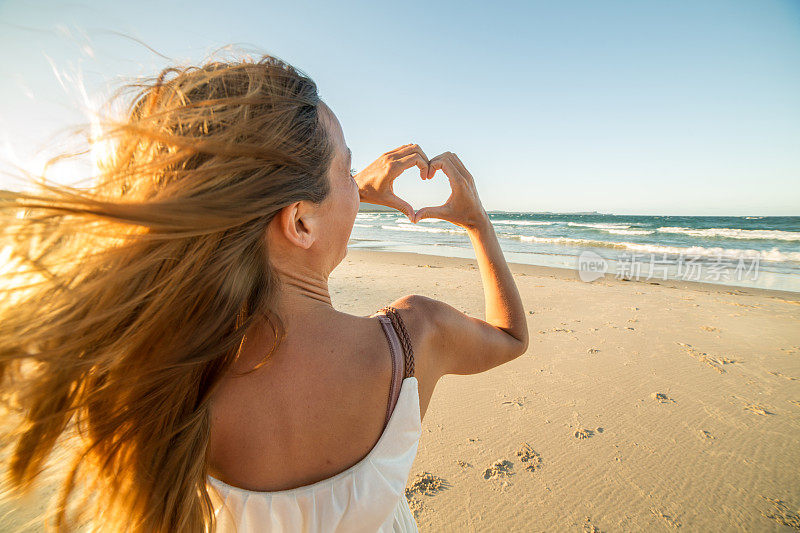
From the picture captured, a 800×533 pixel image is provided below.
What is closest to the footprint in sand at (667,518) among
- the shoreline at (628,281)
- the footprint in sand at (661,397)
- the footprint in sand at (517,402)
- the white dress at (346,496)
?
the footprint in sand at (517,402)

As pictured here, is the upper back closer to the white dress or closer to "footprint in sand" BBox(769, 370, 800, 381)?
the white dress

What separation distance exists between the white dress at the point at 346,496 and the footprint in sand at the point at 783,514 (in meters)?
2.79

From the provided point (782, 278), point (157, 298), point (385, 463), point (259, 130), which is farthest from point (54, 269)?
point (782, 278)

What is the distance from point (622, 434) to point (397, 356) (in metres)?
3.02

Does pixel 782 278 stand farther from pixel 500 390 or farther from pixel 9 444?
pixel 9 444

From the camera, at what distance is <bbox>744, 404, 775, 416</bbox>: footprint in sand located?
11.3 feet

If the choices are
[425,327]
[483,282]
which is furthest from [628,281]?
[425,327]

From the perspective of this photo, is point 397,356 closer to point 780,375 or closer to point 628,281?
point 780,375

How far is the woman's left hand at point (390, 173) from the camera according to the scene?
1.47m

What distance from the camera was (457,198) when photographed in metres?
1.56

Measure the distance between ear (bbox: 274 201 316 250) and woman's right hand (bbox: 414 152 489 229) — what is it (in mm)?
616

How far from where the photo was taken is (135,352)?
0.80 m

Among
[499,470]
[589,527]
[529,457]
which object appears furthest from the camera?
[529,457]

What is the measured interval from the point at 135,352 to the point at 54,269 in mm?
228
